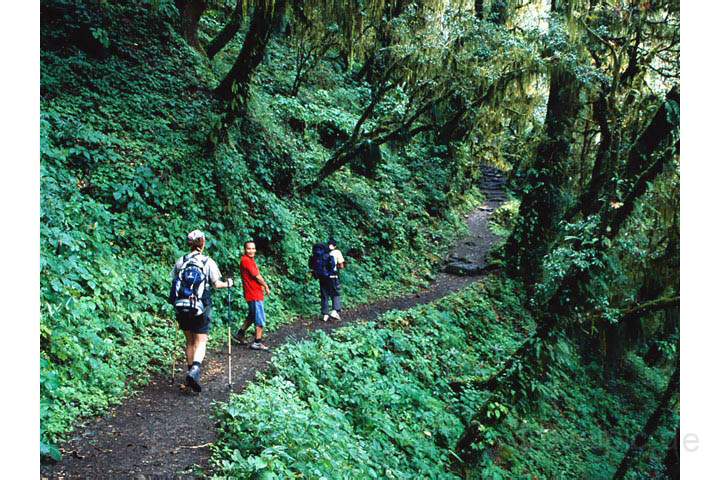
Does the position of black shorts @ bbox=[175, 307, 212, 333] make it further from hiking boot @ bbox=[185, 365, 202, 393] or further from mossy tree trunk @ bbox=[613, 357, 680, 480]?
mossy tree trunk @ bbox=[613, 357, 680, 480]

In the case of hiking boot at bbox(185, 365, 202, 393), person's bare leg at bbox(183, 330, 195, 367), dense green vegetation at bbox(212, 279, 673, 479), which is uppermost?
person's bare leg at bbox(183, 330, 195, 367)

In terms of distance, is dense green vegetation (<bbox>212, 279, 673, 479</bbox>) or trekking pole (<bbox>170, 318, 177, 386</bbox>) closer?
dense green vegetation (<bbox>212, 279, 673, 479</bbox>)

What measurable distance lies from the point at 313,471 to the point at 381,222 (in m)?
14.0

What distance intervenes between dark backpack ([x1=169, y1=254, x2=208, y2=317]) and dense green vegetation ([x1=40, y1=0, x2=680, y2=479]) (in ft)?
4.09

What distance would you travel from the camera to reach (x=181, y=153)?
12.5 metres

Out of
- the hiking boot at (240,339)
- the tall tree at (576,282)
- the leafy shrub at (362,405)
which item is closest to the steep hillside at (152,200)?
the hiking boot at (240,339)

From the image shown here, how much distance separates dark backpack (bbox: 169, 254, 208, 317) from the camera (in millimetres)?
7020

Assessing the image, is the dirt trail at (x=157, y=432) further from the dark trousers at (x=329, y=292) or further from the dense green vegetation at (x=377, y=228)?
the dark trousers at (x=329, y=292)

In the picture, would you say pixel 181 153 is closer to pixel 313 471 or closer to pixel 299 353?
pixel 299 353

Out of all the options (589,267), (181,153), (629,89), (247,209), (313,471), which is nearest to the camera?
(313,471)

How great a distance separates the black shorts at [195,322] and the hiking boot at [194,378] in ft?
1.60

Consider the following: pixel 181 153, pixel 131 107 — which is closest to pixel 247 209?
pixel 181 153

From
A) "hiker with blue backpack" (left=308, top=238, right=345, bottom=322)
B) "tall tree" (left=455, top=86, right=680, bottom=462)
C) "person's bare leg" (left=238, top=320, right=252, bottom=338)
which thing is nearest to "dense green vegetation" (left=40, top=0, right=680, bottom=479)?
"tall tree" (left=455, top=86, right=680, bottom=462)

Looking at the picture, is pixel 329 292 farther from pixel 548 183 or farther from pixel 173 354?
pixel 548 183
